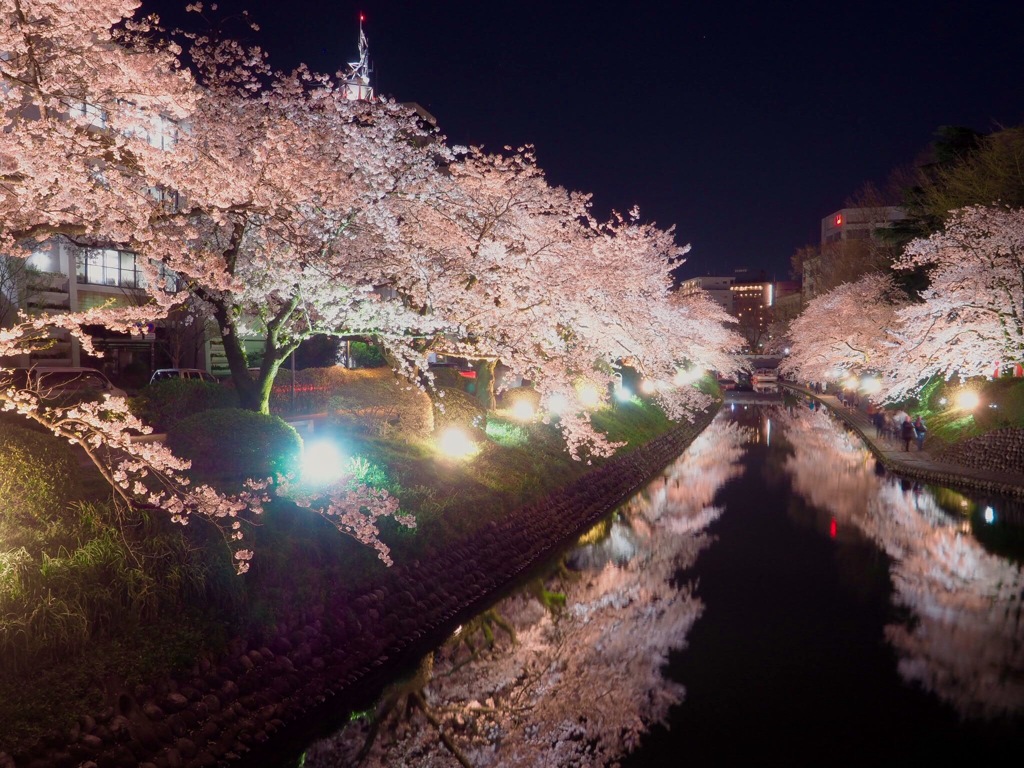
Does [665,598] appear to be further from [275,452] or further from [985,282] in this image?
[985,282]

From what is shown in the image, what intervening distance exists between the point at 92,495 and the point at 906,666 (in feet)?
37.4

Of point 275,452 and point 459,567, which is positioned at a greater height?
point 275,452

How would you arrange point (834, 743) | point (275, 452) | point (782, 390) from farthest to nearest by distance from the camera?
point (782, 390), point (275, 452), point (834, 743)

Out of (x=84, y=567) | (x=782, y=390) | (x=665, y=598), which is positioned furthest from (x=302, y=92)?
(x=782, y=390)

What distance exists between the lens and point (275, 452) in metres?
13.1

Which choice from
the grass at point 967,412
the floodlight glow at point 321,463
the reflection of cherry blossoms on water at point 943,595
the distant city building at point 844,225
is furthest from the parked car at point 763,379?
the floodlight glow at point 321,463

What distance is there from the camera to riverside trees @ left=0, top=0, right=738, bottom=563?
8.86 m

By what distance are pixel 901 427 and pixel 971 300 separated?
8.35 metres

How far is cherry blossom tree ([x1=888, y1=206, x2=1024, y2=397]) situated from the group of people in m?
2.92

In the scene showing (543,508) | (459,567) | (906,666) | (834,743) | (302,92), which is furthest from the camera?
(543,508)

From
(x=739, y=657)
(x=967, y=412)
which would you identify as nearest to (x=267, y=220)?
(x=739, y=657)

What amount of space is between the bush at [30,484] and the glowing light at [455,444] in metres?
9.87

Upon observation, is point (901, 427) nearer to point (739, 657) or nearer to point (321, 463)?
point (739, 657)

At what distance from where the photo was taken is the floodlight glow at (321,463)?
43.7 ft
